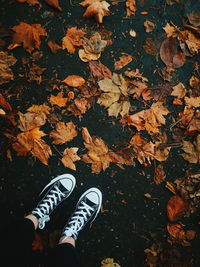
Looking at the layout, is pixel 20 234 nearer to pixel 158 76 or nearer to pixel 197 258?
pixel 197 258

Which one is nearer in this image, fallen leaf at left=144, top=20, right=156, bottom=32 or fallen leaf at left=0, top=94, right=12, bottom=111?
fallen leaf at left=0, top=94, right=12, bottom=111

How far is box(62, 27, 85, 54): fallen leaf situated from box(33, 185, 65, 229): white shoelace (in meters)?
1.24

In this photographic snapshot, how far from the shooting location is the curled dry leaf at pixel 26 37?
2.27m

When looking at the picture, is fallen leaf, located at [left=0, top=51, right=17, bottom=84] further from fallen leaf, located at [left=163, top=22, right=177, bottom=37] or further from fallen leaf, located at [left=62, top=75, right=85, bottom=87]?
fallen leaf, located at [left=163, top=22, right=177, bottom=37]

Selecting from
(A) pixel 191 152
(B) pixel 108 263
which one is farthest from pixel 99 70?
(B) pixel 108 263

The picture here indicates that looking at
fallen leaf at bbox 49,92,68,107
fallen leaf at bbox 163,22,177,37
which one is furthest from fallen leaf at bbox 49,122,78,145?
fallen leaf at bbox 163,22,177,37

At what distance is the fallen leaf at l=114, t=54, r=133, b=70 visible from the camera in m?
2.41

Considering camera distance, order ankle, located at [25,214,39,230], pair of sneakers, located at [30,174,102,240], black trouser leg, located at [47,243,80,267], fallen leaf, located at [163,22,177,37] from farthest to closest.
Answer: fallen leaf, located at [163,22,177,37] < pair of sneakers, located at [30,174,102,240] < ankle, located at [25,214,39,230] < black trouser leg, located at [47,243,80,267]

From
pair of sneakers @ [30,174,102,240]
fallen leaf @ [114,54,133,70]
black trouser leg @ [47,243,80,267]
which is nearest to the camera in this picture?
black trouser leg @ [47,243,80,267]

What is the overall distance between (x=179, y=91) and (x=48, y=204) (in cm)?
157

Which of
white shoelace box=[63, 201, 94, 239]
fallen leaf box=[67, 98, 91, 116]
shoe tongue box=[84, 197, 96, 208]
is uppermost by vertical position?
fallen leaf box=[67, 98, 91, 116]

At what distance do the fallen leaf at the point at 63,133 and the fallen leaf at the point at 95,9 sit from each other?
1015 mm

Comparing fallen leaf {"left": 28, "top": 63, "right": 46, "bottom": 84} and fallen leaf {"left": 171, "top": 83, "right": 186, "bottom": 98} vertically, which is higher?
fallen leaf {"left": 171, "top": 83, "right": 186, "bottom": 98}

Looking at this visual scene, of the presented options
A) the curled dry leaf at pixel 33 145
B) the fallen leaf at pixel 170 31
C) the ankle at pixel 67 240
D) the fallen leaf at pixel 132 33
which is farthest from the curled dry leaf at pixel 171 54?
the ankle at pixel 67 240
